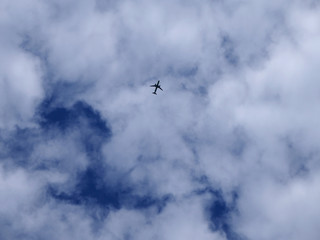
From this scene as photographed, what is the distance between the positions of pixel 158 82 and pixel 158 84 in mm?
2358

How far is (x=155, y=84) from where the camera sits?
188m

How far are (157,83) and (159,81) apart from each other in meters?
2.18

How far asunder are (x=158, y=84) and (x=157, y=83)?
4.62 ft

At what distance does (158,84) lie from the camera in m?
188

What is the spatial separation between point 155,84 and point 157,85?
277 centimetres

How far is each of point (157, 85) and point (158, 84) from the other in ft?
5.13

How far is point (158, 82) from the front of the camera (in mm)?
185500

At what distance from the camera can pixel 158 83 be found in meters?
186

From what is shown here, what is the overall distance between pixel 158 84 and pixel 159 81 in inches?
101

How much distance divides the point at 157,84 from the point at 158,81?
2.81 metres

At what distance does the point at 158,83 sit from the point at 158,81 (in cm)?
191

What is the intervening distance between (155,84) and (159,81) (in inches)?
169

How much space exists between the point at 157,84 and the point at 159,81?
278cm
